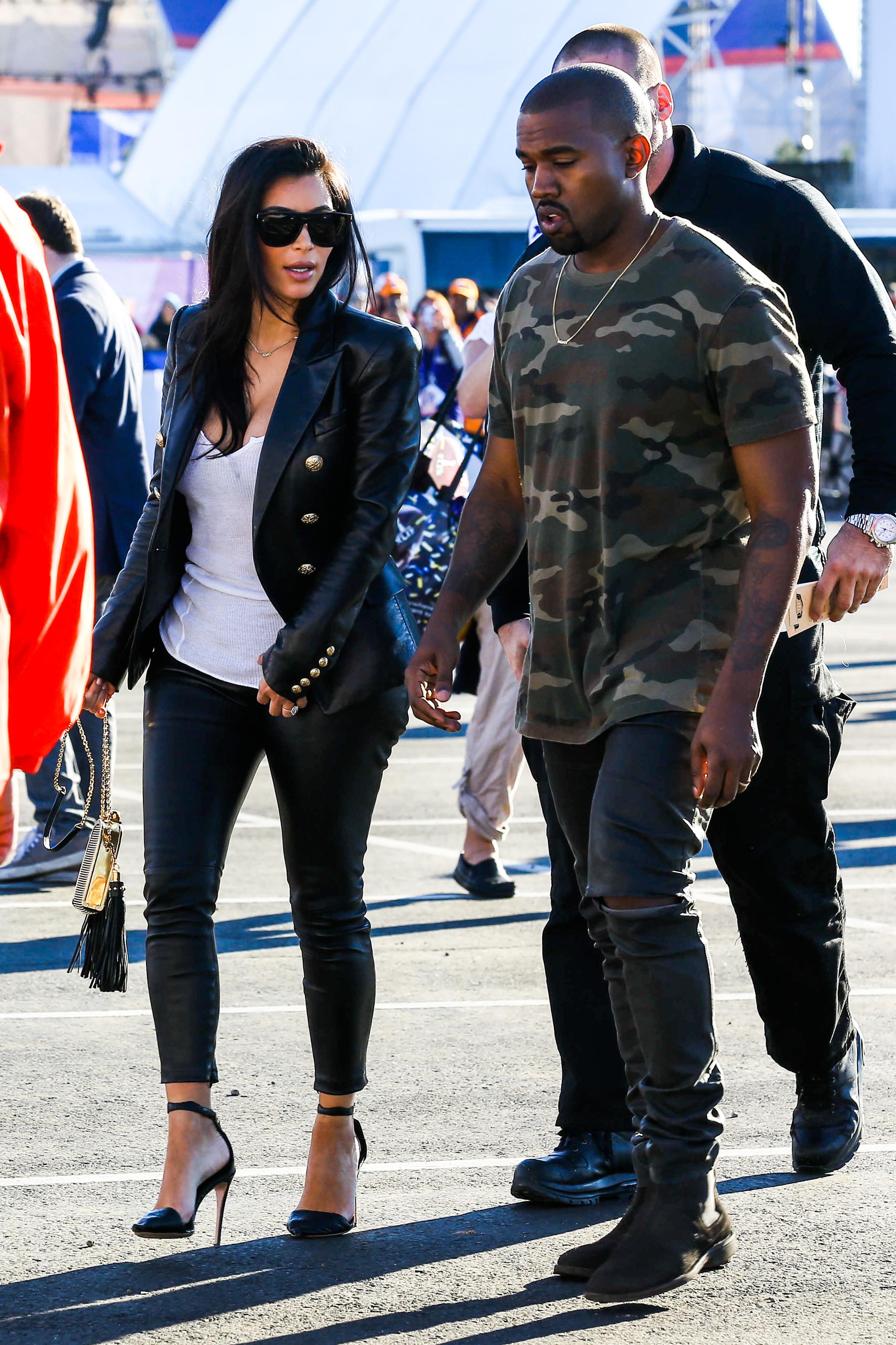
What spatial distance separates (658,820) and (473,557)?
2.47 ft

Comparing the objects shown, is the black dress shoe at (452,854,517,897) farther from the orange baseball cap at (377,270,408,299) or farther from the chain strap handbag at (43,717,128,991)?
the orange baseball cap at (377,270,408,299)

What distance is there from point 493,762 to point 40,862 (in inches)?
67.2

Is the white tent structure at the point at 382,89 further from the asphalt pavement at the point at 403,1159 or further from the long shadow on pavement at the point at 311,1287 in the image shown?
the long shadow on pavement at the point at 311,1287

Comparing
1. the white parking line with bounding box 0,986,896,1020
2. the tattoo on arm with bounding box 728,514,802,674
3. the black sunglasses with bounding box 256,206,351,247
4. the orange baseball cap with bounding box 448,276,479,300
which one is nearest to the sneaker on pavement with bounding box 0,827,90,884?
the white parking line with bounding box 0,986,896,1020

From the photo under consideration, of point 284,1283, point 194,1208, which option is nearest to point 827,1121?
point 284,1283

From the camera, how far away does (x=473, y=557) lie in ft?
13.0

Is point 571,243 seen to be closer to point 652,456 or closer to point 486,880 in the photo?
point 652,456

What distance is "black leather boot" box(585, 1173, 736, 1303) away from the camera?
342 cm

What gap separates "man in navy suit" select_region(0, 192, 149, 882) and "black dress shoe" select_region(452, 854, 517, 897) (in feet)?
4.34

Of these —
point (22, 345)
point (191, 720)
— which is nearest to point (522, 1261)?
point (191, 720)

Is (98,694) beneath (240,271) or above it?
beneath

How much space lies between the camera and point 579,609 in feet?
11.8

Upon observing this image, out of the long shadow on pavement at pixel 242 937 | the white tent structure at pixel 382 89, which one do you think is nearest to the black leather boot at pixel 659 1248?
the long shadow on pavement at pixel 242 937

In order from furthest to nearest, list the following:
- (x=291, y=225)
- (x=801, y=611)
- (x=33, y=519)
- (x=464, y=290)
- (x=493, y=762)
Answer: (x=464, y=290), (x=493, y=762), (x=291, y=225), (x=801, y=611), (x=33, y=519)
